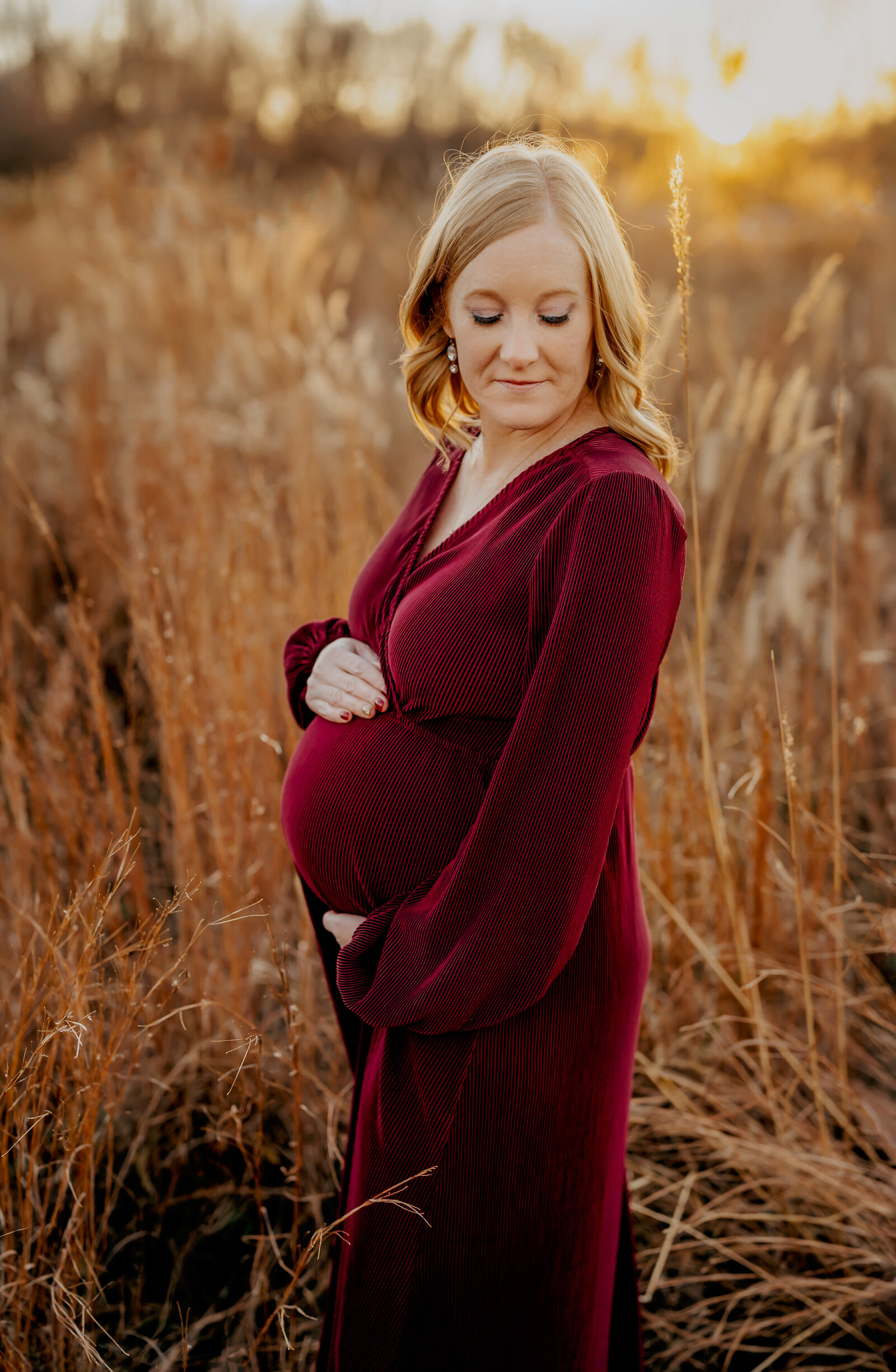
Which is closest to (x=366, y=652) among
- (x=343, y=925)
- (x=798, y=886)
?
(x=343, y=925)

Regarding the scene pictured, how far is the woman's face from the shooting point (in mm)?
1060

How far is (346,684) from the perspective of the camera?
1282 millimetres

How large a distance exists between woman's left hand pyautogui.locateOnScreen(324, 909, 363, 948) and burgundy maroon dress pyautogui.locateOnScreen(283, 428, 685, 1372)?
3 cm

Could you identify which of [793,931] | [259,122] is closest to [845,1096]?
[793,931]

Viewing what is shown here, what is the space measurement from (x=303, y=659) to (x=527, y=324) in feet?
2.17

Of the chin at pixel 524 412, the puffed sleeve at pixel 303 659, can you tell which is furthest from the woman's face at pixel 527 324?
the puffed sleeve at pixel 303 659

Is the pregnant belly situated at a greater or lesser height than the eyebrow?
lesser

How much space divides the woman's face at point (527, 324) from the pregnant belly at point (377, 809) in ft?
1.34

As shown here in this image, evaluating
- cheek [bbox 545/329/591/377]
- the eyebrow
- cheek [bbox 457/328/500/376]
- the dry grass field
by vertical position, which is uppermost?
the eyebrow

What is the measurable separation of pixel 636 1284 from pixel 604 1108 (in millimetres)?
494

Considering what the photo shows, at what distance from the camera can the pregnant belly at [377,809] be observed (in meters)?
1.13

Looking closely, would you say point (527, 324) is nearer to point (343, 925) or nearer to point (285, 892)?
point (343, 925)

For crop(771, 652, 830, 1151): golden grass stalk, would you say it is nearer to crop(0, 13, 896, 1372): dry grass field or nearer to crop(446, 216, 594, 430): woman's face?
crop(0, 13, 896, 1372): dry grass field

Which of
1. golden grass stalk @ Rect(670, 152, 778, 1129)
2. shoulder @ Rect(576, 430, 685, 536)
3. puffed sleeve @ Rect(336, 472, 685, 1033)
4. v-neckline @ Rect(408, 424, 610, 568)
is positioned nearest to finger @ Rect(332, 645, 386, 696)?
v-neckline @ Rect(408, 424, 610, 568)
